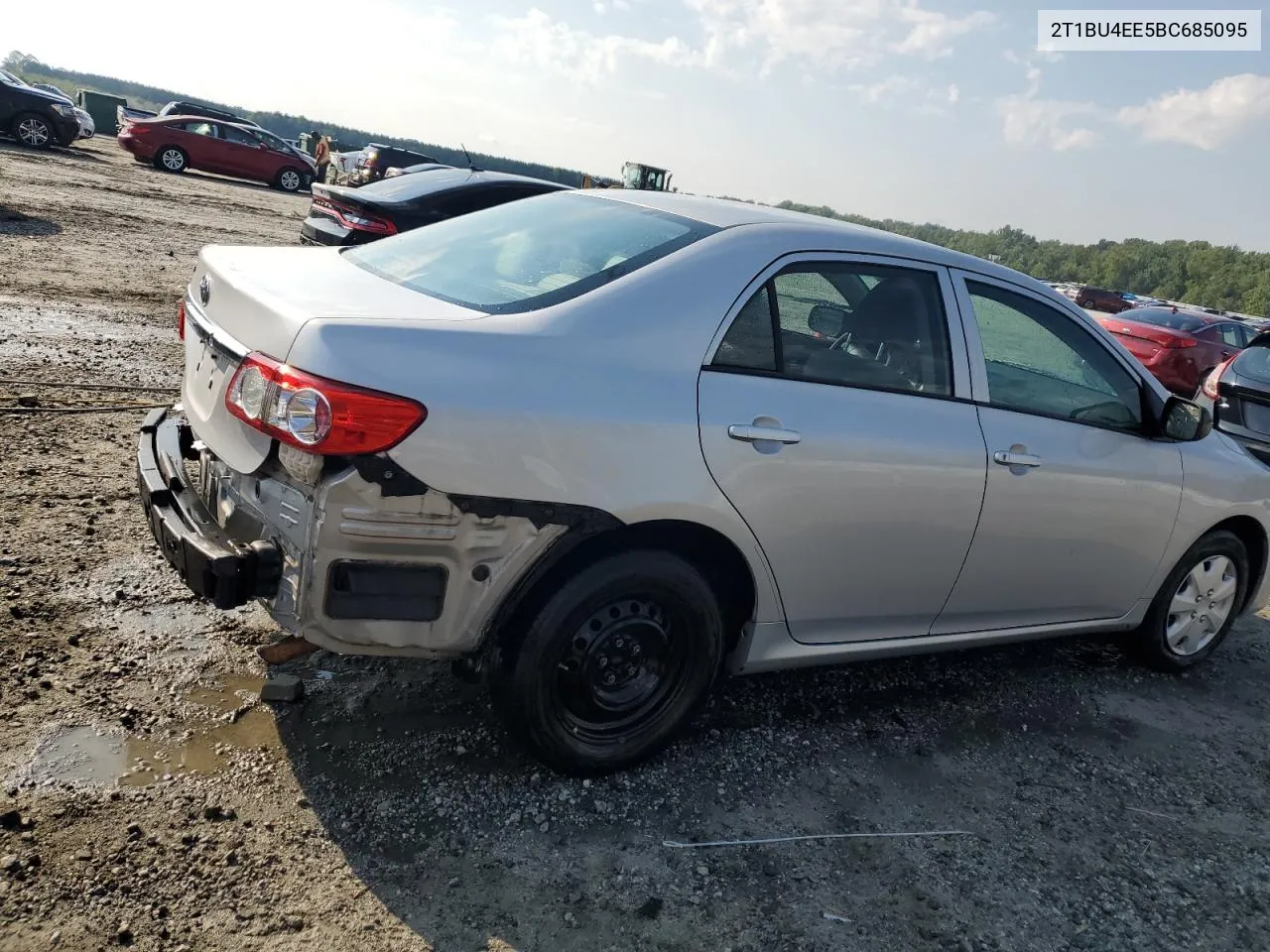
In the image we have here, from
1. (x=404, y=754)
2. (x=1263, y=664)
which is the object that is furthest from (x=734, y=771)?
(x=1263, y=664)

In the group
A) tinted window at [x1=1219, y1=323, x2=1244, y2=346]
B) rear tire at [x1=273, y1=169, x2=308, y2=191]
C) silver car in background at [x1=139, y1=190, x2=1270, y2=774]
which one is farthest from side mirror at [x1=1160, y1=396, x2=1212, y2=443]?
rear tire at [x1=273, y1=169, x2=308, y2=191]

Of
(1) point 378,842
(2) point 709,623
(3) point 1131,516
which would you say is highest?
(3) point 1131,516

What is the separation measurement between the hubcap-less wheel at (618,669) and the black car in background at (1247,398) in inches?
225

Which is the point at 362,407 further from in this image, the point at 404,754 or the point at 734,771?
the point at 734,771

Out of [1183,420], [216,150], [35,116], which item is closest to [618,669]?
[1183,420]

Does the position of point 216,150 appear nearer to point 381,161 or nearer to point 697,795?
point 381,161

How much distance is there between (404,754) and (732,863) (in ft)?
3.44

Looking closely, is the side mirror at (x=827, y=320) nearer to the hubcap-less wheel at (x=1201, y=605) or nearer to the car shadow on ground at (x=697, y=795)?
the car shadow on ground at (x=697, y=795)

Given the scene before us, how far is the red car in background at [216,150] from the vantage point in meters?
24.7

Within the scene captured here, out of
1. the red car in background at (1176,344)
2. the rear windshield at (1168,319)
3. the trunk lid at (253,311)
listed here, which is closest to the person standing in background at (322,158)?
the rear windshield at (1168,319)

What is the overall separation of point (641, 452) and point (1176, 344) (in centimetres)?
1391

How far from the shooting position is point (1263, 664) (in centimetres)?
502

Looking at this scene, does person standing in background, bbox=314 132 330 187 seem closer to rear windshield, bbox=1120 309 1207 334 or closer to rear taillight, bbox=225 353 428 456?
rear windshield, bbox=1120 309 1207 334

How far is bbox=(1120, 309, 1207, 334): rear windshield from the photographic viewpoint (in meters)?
14.6
